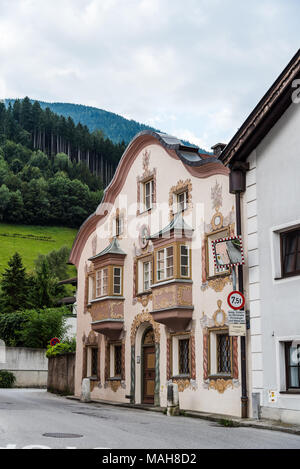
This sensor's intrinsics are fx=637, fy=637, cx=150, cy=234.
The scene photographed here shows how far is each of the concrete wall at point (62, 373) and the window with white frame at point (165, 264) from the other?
1069cm

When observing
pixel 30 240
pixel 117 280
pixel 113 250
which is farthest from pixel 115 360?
pixel 30 240

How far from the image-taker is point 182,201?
23.1 metres

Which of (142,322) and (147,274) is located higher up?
(147,274)

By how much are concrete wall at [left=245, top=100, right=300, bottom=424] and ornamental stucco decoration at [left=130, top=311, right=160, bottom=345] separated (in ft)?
19.8

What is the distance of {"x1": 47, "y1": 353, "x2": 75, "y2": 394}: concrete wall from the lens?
31.5 m

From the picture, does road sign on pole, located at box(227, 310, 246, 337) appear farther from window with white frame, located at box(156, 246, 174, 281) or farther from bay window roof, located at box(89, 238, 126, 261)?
bay window roof, located at box(89, 238, 126, 261)

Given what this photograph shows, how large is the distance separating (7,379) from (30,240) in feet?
218

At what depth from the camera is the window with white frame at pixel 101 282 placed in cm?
2648

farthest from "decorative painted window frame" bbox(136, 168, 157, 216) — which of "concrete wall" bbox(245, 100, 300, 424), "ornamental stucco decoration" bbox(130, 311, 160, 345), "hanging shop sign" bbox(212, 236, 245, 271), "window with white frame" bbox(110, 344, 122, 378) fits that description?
"concrete wall" bbox(245, 100, 300, 424)

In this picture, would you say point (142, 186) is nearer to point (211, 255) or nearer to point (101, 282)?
point (101, 282)

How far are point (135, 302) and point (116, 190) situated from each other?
17.8 feet

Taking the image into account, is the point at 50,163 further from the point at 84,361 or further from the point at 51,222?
the point at 84,361

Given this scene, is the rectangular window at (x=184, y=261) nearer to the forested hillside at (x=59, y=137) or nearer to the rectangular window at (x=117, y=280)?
the rectangular window at (x=117, y=280)
